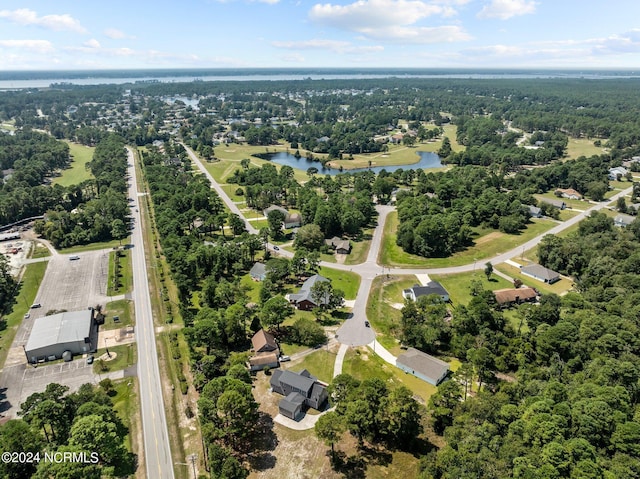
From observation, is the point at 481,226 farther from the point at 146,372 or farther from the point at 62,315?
the point at 62,315

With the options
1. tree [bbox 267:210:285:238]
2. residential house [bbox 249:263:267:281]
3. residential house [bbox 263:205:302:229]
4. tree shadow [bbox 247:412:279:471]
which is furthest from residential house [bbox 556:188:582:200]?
tree shadow [bbox 247:412:279:471]

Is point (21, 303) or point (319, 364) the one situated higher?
point (21, 303)

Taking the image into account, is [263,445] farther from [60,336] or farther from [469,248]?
[469,248]

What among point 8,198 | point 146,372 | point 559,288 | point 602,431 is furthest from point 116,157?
point 602,431

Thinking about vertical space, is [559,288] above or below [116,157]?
below

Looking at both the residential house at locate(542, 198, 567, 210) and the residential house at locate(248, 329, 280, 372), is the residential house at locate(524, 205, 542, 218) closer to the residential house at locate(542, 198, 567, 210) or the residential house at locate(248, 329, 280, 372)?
the residential house at locate(542, 198, 567, 210)

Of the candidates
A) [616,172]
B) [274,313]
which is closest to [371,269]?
[274,313]

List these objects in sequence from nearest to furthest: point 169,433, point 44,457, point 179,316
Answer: point 44,457
point 169,433
point 179,316
